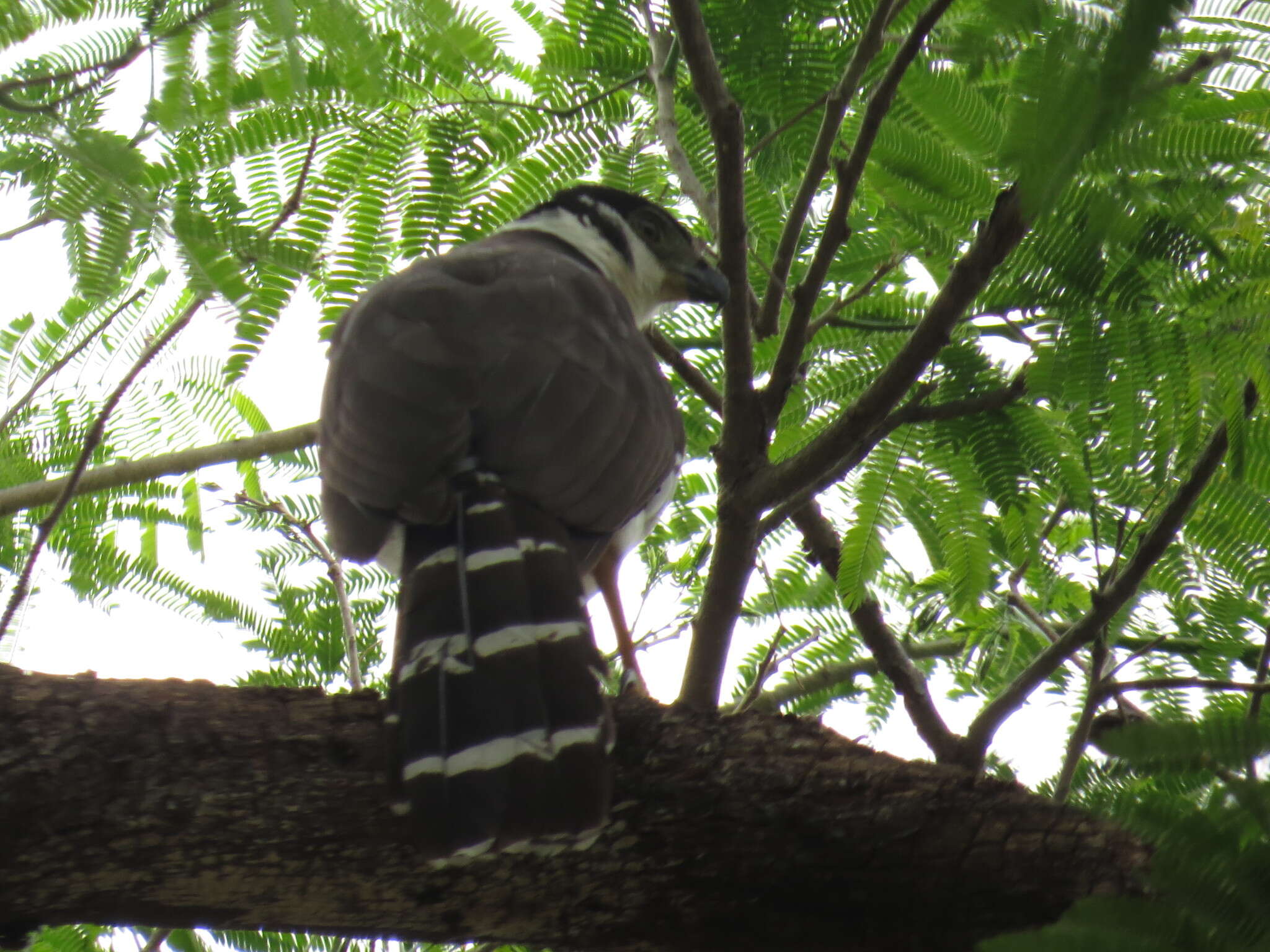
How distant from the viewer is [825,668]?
488cm

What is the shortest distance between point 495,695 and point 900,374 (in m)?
1.26

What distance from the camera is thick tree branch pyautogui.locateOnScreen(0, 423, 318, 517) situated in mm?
4176

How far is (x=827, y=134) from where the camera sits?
3.25m

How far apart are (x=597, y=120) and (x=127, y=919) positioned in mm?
2751

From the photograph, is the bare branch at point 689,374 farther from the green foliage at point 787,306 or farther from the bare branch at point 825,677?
the bare branch at point 825,677

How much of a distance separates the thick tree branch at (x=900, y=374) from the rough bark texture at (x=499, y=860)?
83 cm

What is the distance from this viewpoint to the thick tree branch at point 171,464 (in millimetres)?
4176

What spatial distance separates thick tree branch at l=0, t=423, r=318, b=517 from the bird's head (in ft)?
4.16

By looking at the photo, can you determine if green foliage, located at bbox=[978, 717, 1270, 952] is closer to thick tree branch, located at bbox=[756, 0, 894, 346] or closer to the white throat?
thick tree branch, located at bbox=[756, 0, 894, 346]

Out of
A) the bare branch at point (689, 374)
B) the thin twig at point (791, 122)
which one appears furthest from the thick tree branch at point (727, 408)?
the bare branch at point (689, 374)

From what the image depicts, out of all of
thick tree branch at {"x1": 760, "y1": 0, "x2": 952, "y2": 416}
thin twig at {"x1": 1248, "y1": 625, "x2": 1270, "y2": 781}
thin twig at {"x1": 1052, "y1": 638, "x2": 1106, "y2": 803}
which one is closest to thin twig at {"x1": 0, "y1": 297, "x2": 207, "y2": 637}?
thick tree branch at {"x1": 760, "y1": 0, "x2": 952, "y2": 416}

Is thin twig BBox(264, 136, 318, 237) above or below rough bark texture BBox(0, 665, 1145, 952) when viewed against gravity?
above

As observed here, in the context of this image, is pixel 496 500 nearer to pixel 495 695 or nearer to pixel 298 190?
pixel 495 695

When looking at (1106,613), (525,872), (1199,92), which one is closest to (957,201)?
(1199,92)
